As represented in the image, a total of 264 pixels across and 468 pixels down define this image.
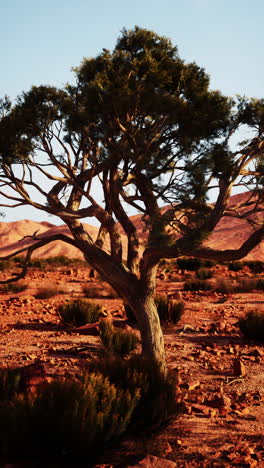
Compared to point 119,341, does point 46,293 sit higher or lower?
higher

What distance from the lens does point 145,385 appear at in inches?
263

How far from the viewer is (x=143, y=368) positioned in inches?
283

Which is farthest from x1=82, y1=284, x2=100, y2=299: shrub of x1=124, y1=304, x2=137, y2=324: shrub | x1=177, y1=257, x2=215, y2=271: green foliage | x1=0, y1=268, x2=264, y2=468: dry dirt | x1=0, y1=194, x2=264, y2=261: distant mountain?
x1=0, y1=194, x2=264, y2=261: distant mountain

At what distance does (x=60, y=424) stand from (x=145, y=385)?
1.61 metres

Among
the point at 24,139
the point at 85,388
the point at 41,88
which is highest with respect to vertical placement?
the point at 41,88

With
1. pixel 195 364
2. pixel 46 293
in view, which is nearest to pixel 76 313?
pixel 195 364

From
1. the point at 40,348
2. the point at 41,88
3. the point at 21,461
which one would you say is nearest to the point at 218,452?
the point at 21,461

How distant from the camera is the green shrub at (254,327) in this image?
1307 centimetres

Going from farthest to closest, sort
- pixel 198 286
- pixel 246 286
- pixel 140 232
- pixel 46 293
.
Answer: pixel 140 232, pixel 198 286, pixel 246 286, pixel 46 293

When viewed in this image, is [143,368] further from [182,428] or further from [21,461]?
[21,461]

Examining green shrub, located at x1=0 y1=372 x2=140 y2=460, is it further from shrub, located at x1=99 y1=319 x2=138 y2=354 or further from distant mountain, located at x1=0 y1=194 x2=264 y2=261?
distant mountain, located at x1=0 y1=194 x2=264 y2=261

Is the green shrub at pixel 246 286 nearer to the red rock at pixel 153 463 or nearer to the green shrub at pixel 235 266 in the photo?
the green shrub at pixel 235 266

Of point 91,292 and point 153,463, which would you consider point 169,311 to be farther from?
point 153,463

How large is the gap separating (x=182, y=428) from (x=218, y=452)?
2.77ft
